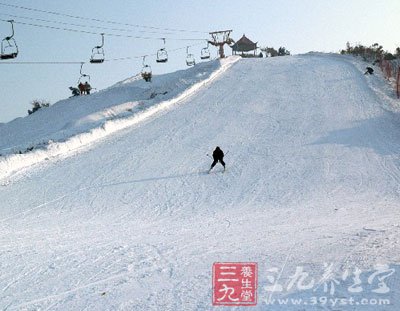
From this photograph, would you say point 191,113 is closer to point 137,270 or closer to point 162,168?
point 162,168

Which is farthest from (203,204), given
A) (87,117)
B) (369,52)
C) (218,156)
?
(369,52)

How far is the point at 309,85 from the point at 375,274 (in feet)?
76.6

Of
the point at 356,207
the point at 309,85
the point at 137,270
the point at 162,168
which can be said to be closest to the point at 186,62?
the point at 309,85

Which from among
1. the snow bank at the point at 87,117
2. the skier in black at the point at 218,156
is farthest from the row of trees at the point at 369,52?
the skier in black at the point at 218,156

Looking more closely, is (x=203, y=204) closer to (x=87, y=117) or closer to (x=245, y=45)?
(x=87, y=117)

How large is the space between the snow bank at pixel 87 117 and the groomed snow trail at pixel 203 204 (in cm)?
102

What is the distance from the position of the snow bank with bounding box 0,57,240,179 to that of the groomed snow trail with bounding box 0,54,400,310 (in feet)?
3.36

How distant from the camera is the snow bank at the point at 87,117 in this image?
1928 centimetres

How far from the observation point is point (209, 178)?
15422mm

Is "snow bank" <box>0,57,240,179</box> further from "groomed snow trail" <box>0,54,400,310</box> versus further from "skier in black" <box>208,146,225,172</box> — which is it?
"skier in black" <box>208,146,225,172</box>

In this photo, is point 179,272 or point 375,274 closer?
point 375,274

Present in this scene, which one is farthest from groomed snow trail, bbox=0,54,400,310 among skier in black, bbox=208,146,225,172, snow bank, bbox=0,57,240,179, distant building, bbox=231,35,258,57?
distant building, bbox=231,35,258,57

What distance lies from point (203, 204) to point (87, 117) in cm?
1846

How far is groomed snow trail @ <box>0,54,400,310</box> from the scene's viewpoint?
22.9ft
